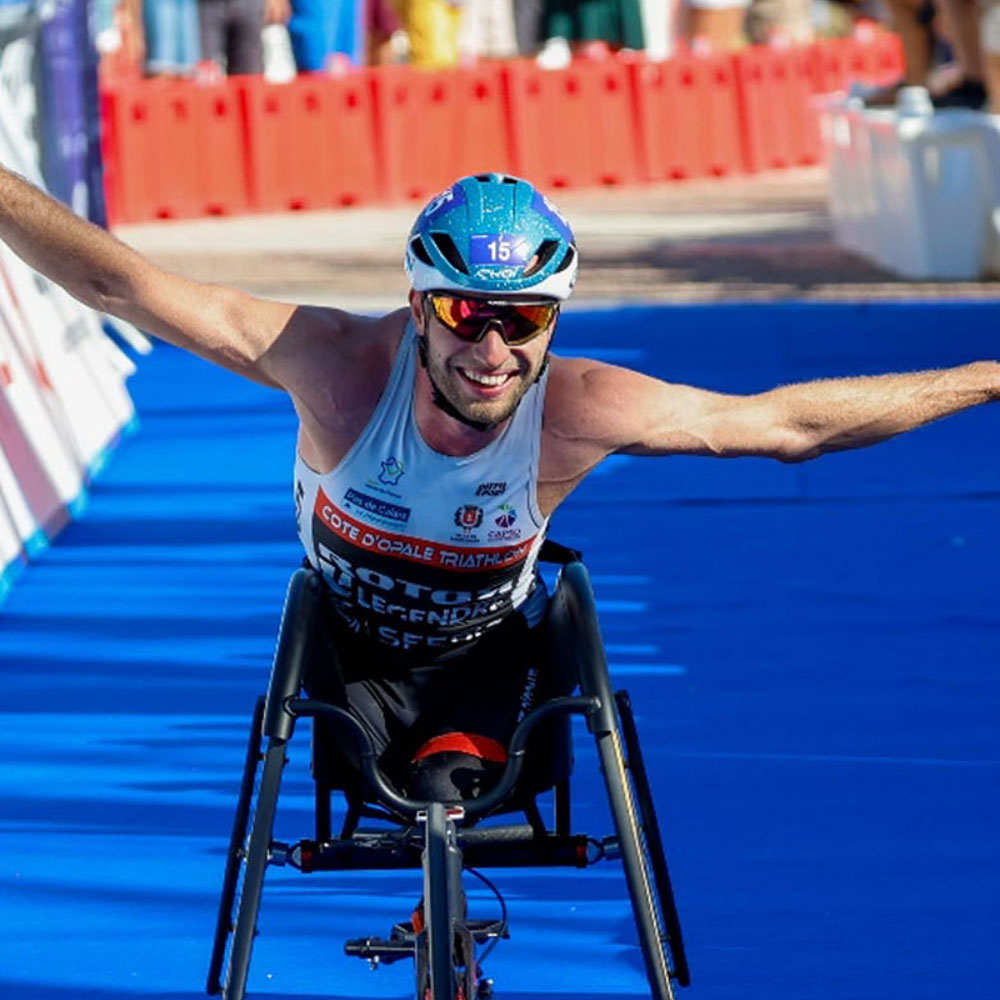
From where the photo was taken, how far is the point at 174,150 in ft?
68.2

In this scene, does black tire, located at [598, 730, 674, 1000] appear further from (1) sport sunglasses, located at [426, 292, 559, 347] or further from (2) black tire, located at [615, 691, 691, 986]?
(1) sport sunglasses, located at [426, 292, 559, 347]

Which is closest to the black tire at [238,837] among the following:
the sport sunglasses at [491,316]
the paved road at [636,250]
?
the sport sunglasses at [491,316]

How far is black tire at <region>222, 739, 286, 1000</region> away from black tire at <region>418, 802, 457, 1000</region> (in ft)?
0.85

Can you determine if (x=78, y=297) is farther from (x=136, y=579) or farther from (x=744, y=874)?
(x=136, y=579)

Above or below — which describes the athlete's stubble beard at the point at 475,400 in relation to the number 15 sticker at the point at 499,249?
below

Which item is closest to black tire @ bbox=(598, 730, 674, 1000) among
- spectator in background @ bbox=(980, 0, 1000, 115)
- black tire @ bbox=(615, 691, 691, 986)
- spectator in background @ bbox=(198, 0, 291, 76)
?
black tire @ bbox=(615, 691, 691, 986)

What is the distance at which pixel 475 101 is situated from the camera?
861 inches

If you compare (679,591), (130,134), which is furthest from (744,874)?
(130,134)

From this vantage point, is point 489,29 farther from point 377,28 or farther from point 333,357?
point 333,357

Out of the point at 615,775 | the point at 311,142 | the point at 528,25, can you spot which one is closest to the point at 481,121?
the point at 311,142

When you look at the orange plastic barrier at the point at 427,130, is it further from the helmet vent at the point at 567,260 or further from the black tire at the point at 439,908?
the black tire at the point at 439,908

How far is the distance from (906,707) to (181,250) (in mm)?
12458

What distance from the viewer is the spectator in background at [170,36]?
69.3ft

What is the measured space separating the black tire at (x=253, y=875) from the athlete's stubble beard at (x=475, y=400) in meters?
0.63
